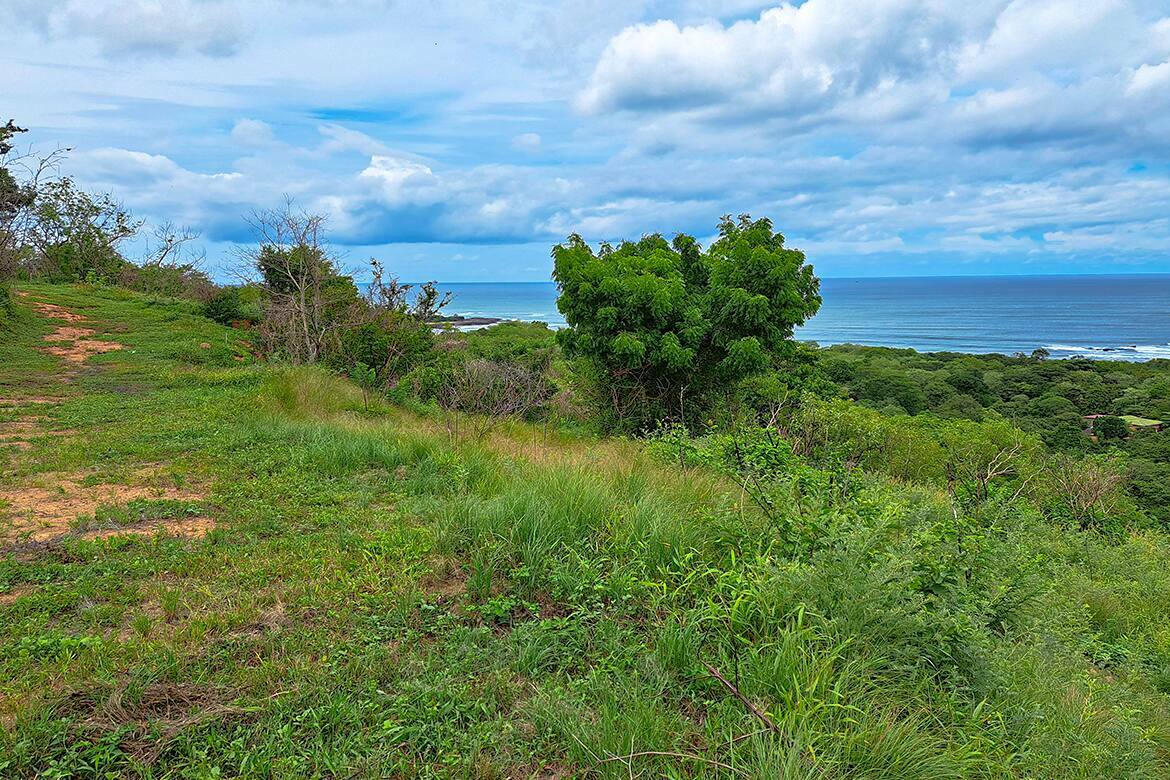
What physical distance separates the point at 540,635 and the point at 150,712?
5.76 ft

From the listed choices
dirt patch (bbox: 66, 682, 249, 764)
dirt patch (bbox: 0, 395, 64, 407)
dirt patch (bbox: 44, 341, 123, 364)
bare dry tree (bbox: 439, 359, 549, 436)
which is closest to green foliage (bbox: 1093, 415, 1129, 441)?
bare dry tree (bbox: 439, 359, 549, 436)

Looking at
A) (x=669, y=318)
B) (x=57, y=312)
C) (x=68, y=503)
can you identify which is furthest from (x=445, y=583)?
(x=57, y=312)

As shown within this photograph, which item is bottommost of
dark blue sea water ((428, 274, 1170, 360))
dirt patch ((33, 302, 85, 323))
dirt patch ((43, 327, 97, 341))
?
dirt patch ((43, 327, 97, 341))

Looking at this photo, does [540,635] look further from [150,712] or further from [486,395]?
[486,395]

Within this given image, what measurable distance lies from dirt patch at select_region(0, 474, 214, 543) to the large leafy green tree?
30.3ft

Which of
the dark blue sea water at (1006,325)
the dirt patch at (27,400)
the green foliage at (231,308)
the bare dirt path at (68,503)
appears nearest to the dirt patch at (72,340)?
the dirt patch at (27,400)

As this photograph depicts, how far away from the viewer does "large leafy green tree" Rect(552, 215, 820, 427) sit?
13.7m

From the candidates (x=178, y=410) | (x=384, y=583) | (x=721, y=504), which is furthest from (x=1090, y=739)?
(x=178, y=410)

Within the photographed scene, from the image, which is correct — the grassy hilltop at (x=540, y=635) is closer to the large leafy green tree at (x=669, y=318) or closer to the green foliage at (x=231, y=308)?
the large leafy green tree at (x=669, y=318)

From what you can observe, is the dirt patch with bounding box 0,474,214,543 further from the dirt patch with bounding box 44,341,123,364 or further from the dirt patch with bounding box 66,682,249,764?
the dirt patch with bounding box 44,341,123,364

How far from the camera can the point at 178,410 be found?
947 centimetres

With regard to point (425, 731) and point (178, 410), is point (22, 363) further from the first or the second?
point (425, 731)

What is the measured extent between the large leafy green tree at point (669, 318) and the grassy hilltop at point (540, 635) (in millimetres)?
7756

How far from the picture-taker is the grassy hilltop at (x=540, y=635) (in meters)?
2.59
